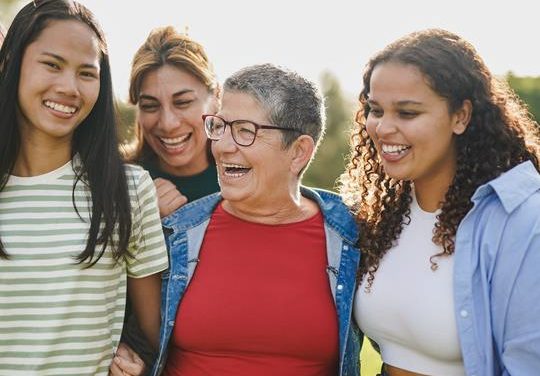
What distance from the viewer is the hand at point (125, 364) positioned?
3.18 meters

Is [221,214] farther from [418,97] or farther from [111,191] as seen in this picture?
[418,97]

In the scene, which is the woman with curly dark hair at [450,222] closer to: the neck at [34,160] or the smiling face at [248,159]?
the smiling face at [248,159]

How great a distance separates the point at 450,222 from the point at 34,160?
5.82ft

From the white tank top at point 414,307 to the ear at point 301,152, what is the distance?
57 cm

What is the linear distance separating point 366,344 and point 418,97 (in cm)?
626

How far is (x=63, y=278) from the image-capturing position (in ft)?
9.82

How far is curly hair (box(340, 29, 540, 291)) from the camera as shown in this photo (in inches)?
123

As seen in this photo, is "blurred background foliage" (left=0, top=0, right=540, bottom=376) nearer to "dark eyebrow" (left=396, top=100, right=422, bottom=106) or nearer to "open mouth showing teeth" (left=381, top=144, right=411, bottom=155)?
"open mouth showing teeth" (left=381, top=144, right=411, bottom=155)

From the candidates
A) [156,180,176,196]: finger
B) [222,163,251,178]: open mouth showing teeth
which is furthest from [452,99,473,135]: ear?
[156,180,176,196]: finger

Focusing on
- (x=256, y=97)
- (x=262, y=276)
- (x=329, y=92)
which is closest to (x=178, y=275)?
(x=262, y=276)

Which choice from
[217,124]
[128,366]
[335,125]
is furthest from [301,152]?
[335,125]

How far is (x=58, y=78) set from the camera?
3002 millimetres

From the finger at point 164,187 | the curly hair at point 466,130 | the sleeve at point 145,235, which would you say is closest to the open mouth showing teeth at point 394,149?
the curly hair at point 466,130

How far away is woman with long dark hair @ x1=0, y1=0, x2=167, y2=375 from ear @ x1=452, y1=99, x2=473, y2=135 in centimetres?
139
